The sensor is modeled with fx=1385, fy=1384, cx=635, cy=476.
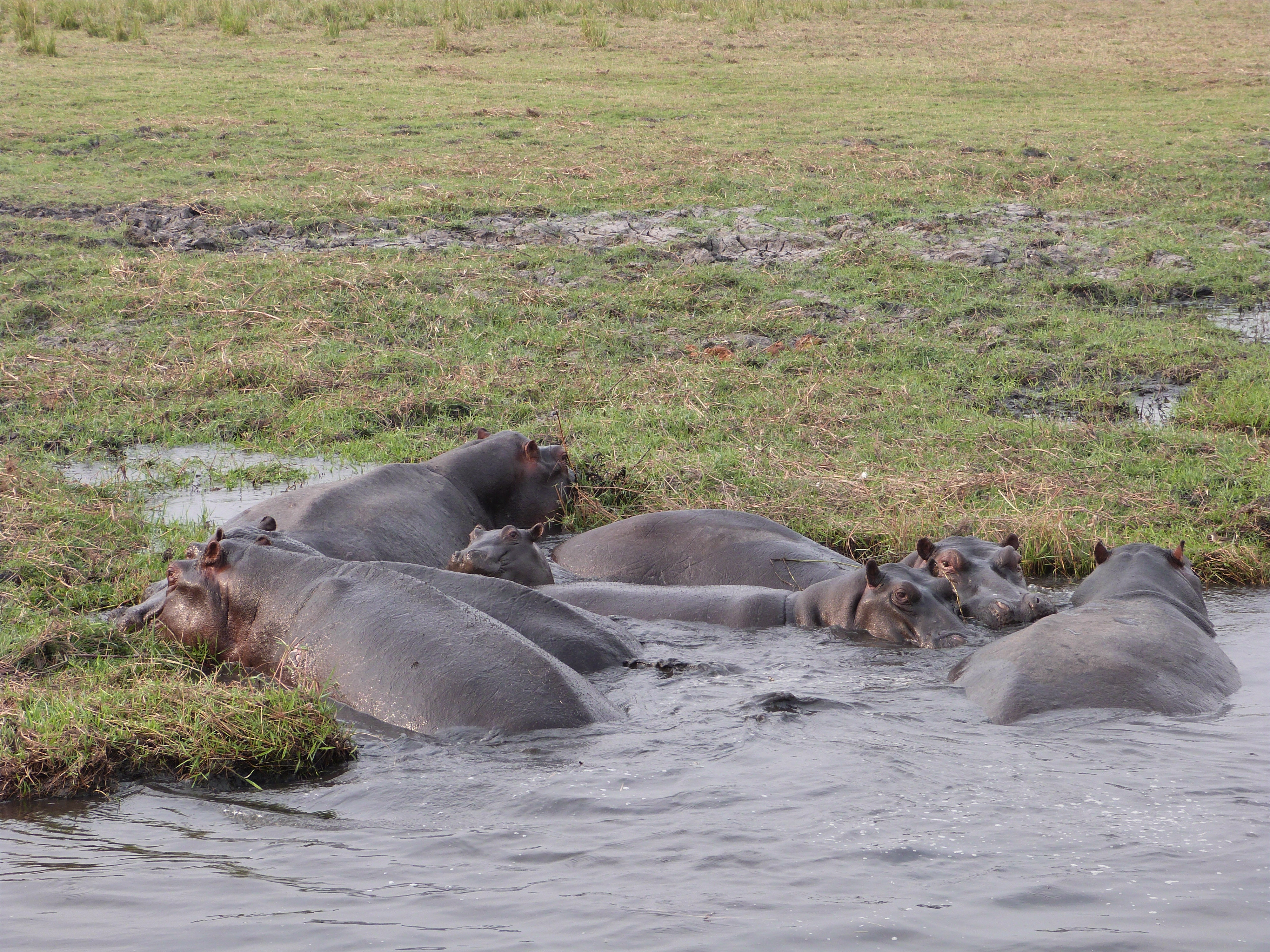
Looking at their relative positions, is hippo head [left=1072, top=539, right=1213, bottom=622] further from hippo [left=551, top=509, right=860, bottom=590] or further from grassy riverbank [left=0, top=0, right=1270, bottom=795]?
hippo [left=551, top=509, right=860, bottom=590]

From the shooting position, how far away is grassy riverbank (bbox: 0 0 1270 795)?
7.05 metres

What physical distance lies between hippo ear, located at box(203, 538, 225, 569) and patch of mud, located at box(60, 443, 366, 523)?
6.24 ft

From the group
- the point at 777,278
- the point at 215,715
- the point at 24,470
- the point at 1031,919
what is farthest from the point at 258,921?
the point at 777,278

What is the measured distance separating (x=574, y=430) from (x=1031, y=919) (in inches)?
226

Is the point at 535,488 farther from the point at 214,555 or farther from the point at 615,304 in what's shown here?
the point at 615,304

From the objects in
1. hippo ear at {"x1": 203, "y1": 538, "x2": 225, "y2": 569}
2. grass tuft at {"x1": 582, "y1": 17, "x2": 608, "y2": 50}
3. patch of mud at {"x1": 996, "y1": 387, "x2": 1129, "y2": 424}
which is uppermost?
grass tuft at {"x1": 582, "y1": 17, "x2": 608, "y2": 50}

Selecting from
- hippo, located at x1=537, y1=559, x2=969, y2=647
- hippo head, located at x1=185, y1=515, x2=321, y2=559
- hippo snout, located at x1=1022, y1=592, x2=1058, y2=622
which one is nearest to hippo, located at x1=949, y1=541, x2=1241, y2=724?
hippo snout, located at x1=1022, y1=592, x2=1058, y2=622

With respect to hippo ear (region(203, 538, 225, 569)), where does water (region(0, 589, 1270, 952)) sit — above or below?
below

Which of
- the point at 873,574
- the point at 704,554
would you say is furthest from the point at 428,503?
the point at 873,574

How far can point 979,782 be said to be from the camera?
13.6 feet

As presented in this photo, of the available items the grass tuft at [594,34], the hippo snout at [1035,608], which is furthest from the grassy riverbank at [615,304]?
the grass tuft at [594,34]

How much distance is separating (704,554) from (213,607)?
2.44 meters

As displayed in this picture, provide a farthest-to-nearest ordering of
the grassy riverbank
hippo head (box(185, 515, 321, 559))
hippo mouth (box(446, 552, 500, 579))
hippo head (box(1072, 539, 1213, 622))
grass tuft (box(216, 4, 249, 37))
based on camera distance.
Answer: grass tuft (box(216, 4, 249, 37))
the grassy riverbank
hippo mouth (box(446, 552, 500, 579))
hippo head (box(1072, 539, 1213, 622))
hippo head (box(185, 515, 321, 559))

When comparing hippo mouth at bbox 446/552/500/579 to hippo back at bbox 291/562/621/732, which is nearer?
hippo back at bbox 291/562/621/732
